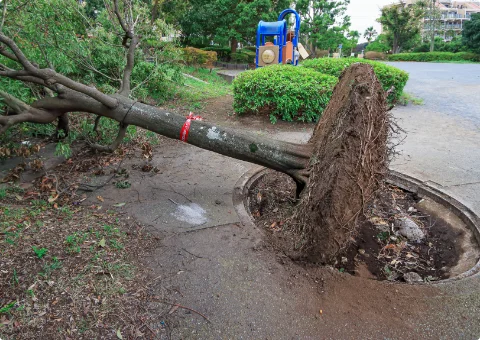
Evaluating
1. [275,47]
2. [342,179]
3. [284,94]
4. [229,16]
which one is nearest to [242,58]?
[229,16]

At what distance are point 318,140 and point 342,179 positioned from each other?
887 millimetres

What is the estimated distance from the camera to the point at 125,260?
9.97 feet

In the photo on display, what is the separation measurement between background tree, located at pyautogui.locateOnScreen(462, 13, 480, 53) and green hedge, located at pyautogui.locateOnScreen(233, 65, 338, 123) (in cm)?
3249

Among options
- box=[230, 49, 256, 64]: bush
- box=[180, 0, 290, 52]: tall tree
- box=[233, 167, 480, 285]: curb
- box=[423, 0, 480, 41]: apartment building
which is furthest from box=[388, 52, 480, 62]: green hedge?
box=[423, 0, 480, 41]: apartment building

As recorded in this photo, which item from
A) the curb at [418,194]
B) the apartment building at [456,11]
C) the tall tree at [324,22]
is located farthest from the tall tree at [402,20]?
the curb at [418,194]

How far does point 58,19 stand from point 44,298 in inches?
186

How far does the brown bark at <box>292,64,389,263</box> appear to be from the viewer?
2957 millimetres

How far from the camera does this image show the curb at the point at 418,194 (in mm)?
3727

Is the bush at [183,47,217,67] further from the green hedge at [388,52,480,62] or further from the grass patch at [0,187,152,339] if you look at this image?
the green hedge at [388,52,480,62]

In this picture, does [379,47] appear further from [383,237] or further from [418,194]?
[383,237]

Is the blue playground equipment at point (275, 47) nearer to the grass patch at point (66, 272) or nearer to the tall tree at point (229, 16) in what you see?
the tall tree at point (229, 16)

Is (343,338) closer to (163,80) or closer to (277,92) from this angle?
(277,92)

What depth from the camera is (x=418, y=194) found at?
4746 millimetres

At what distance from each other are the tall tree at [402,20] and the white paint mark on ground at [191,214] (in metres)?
43.3
